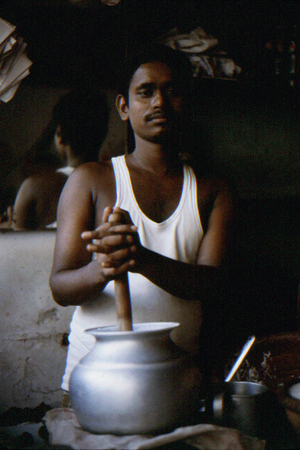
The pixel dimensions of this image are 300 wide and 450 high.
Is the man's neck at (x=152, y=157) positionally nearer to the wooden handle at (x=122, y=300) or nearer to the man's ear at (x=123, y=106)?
the man's ear at (x=123, y=106)

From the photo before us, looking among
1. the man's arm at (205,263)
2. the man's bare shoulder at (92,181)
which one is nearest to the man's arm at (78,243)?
the man's bare shoulder at (92,181)

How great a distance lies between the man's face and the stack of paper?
74cm

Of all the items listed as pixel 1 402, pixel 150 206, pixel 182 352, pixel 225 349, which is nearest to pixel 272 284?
pixel 225 349

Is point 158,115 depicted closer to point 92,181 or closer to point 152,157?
point 152,157

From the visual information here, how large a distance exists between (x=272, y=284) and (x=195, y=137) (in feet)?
2.97

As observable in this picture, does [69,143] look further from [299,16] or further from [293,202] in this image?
[299,16]

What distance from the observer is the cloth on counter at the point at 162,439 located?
67 centimetres

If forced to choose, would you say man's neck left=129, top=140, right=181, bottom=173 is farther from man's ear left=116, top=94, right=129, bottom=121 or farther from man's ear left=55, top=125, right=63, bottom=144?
man's ear left=55, top=125, right=63, bottom=144

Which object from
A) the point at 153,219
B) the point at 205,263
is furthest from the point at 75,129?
the point at 205,263

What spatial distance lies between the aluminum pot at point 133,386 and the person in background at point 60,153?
1222 millimetres

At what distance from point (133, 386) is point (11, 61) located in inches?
62.9

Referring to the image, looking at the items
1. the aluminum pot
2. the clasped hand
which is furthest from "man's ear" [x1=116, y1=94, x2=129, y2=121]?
the aluminum pot

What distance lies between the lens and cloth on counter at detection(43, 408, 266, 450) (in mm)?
674

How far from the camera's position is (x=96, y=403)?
A: 0.69 m
